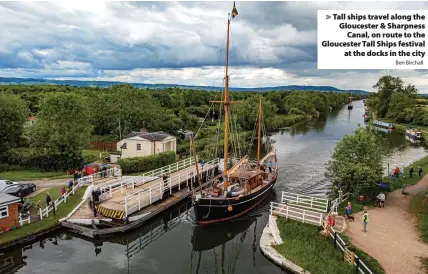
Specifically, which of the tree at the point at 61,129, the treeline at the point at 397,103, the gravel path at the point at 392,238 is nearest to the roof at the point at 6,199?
the tree at the point at 61,129

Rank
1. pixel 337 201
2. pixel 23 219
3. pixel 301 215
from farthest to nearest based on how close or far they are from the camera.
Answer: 1. pixel 337 201
2. pixel 301 215
3. pixel 23 219

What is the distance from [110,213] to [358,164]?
21.2 metres

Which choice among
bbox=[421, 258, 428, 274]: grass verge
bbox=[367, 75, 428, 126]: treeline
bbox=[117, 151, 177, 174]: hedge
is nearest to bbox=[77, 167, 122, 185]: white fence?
bbox=[117, 151, 177, 174]: hedge

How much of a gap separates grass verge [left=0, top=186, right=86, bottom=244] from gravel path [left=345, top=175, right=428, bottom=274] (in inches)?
827

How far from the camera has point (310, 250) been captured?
19625mm

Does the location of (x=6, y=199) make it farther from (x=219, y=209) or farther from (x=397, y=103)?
(x=397, y=103)

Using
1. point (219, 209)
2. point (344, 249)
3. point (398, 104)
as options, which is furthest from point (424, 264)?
point (398, 104)

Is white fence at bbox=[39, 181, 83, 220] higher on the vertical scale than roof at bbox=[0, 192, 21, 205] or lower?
lower

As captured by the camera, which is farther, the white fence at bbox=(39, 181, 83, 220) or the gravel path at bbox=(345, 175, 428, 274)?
the white fence at bbox=(39, 181, 83, 220)

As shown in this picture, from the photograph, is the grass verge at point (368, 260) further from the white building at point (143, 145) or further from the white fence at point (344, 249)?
the white building at point (143, 145)

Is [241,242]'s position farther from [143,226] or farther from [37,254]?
[37,254]

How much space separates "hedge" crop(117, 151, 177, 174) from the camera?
3928 centimetres

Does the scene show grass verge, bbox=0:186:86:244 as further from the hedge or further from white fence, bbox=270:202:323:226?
white fence, bbox=270:202:323:226

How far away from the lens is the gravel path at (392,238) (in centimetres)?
1825
